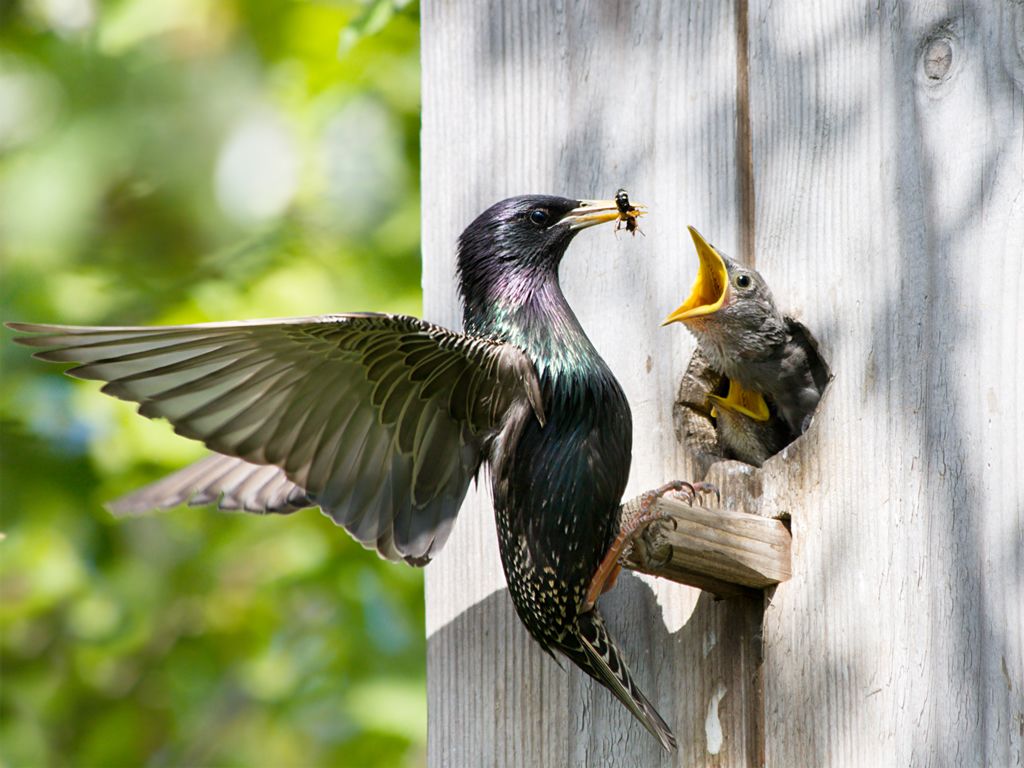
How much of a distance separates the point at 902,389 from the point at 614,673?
0.65 meters

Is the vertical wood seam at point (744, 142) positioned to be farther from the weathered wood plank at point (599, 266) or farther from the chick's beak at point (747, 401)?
the chick's beak at point (747, 401)

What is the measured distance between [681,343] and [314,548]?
1999 millimetres

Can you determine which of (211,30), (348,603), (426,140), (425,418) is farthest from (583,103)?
(211,30)

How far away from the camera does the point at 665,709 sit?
90.4 inches

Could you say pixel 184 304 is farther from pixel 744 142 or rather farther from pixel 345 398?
pixel 744 142

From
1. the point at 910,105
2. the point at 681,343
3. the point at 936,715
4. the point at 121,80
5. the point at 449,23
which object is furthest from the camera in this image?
the point at 121,80

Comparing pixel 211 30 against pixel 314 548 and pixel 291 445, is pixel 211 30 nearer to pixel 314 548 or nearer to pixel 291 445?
pixel 314 548

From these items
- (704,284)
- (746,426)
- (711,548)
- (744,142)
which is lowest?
(711,548)

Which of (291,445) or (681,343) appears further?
(681,343)

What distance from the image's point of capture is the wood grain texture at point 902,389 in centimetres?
196

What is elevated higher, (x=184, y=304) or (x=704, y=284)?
(x=184, y=304)

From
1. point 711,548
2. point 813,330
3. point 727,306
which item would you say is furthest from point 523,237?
point 711,548

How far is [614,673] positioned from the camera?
86.8 inches

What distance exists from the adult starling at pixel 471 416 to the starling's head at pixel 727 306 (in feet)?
0.65
